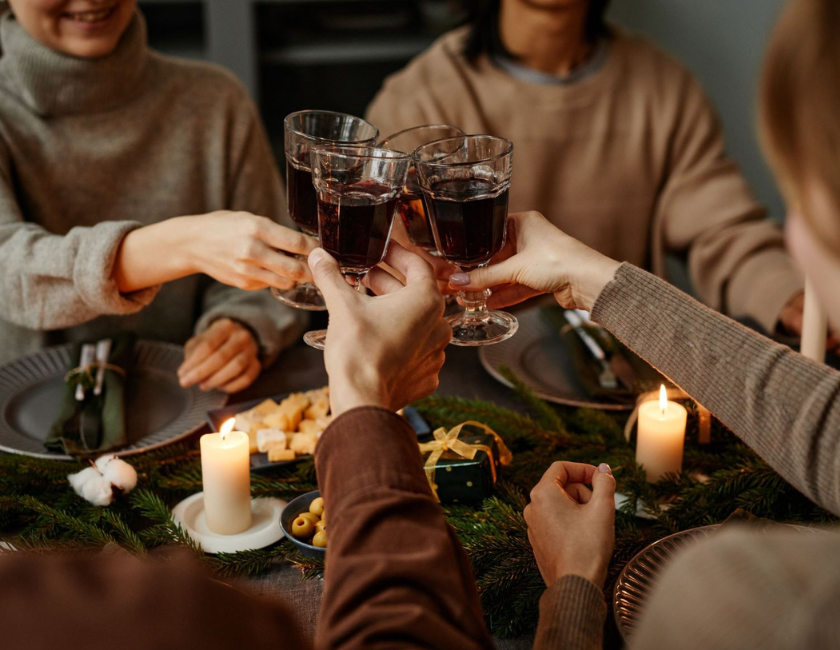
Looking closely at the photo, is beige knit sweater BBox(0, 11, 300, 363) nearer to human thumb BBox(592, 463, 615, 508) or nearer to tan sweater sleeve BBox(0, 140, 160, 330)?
tan sweater sleeve BBox(0, 140, 160, 330)

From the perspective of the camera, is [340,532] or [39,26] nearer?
[340,532]

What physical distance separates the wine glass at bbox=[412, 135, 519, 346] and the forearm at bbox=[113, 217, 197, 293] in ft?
1.41

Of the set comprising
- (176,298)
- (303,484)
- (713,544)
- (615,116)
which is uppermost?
(713,544)

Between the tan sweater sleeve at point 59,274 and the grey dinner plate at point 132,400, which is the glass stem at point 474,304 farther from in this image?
the tan sweater sleeve at point 59,274

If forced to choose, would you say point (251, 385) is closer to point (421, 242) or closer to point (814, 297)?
point (421, 242)

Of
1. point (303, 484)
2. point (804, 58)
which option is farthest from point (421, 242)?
point (804, 58)

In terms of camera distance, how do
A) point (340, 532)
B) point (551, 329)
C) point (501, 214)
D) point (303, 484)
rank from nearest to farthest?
point (340, 532)
point (501, 214)
point (303, 484)
point (551, 329)

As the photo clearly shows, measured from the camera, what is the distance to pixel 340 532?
0.70 meters

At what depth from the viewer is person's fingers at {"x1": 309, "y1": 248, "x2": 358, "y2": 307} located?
2.94 feet

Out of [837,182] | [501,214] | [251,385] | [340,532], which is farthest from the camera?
[251,385]

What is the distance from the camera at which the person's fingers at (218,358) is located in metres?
1.44

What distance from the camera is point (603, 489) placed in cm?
89

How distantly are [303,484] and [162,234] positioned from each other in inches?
18.2

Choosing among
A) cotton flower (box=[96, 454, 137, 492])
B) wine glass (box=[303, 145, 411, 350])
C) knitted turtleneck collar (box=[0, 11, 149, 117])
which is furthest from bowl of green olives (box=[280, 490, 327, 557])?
knitted turtleneck collar (box=[0, 11, 149, 117])
